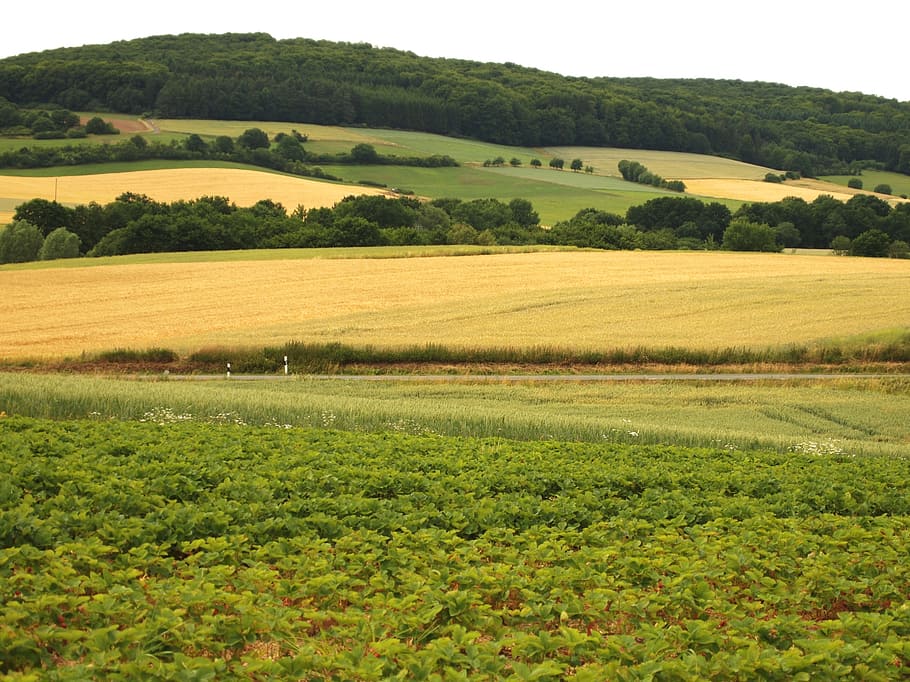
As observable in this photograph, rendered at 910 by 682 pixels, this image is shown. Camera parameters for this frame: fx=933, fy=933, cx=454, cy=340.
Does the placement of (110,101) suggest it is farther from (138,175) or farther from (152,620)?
(152,620)

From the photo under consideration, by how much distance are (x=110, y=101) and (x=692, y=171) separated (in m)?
87.0

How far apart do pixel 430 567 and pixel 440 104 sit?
487ft

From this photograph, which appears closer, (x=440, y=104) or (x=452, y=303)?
(x=452, y=303)

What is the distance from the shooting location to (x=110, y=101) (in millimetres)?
139500

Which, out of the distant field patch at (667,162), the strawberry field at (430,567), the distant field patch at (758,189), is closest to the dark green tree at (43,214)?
the distant field patch at (758,189)

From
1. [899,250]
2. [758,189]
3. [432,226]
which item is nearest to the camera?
[899,250]

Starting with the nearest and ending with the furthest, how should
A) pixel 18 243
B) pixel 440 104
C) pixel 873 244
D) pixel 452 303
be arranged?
pixel 452 303, pixel 18 243, pixel 873 244, pixel 440 104

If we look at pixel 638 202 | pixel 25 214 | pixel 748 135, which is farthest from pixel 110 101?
pixel 748 135

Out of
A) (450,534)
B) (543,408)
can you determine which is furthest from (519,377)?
(450,534)

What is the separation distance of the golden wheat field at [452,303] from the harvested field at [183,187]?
3227 cm

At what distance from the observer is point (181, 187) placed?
10375 cm

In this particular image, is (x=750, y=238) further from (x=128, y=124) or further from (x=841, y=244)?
(x=128, y=124)

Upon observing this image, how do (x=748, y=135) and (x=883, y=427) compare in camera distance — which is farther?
(x=748, y=135)

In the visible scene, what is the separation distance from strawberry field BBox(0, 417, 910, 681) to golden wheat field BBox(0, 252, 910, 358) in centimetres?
2643
